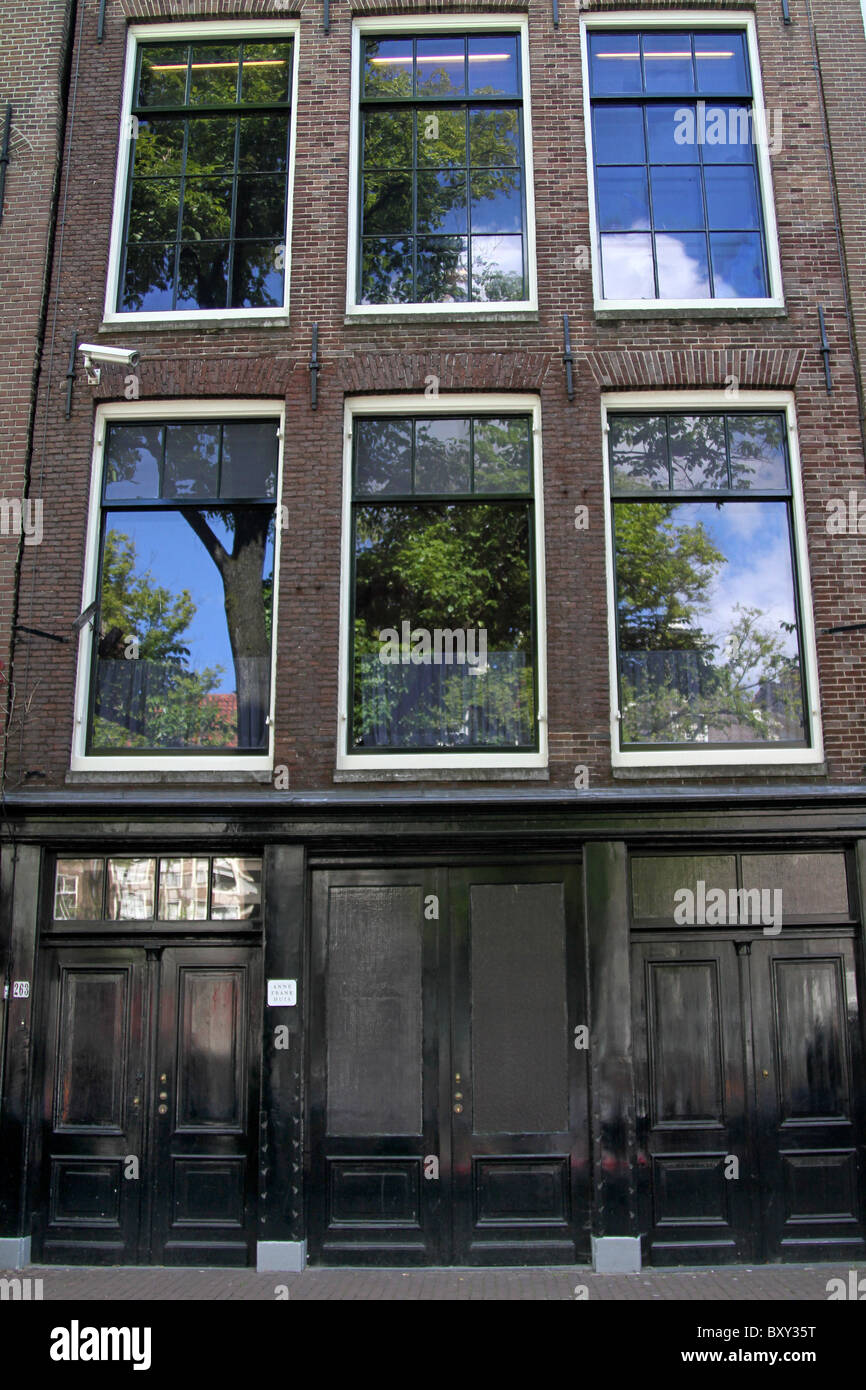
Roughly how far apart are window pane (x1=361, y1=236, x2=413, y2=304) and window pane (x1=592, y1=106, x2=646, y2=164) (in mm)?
2115

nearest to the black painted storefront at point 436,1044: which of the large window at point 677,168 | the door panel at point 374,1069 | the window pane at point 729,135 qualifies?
the door panel at point 374,1069

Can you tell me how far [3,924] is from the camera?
28.1 ft

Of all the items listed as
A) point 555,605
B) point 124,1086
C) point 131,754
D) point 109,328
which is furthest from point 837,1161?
point 109,328

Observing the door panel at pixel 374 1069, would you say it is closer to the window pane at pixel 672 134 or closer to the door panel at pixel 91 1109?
the door panel at pixel 91 1109

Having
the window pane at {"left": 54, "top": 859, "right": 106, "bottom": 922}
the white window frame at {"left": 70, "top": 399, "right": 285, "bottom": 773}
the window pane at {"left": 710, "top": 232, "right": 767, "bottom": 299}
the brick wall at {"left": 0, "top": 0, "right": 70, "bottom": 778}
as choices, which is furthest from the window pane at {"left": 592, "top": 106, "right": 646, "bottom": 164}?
the window pane at {"left": 54, "top": 859, "right": 106, "bottom": 922}

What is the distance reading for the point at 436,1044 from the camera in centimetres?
838

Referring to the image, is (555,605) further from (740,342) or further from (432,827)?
(740,342)

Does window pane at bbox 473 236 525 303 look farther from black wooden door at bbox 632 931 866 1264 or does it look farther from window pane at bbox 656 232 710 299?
black wooden door at bbox 632 931 866 1264

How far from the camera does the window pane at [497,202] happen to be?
9844 millimetres

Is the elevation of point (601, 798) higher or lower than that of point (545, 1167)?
higher

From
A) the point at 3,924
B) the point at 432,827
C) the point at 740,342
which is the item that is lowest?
the point at 3,924

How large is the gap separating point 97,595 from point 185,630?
86 cm

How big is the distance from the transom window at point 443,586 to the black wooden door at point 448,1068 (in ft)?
4.36

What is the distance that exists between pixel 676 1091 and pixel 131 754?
5.40m
